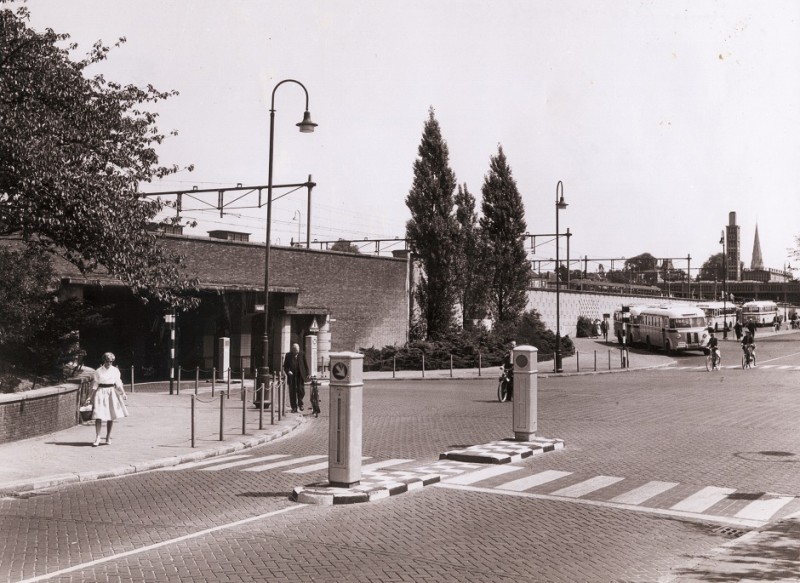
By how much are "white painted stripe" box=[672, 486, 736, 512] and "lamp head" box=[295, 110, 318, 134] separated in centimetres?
1607

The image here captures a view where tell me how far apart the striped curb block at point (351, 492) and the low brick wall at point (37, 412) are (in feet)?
23.7

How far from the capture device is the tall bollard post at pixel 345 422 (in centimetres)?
1063

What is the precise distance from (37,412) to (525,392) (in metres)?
9.10

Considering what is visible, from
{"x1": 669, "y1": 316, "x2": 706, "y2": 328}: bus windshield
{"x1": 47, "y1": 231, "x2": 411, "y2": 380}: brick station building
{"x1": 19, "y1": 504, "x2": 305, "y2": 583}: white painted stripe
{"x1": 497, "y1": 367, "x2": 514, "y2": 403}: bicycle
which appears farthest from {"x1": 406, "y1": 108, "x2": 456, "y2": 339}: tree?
{"x1": 19, "y1": 504, "x2": 305, "y2": 583}: white painted stripe

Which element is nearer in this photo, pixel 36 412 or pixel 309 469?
pixel 309 469

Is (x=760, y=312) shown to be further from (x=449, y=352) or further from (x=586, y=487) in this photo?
(x=586, y=487)

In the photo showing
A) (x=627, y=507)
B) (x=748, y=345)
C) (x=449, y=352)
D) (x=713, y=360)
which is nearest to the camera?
(x=627, y=507)

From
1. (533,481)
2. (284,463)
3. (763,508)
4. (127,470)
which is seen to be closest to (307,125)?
(284,463)

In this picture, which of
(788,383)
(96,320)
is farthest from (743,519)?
(788,383)

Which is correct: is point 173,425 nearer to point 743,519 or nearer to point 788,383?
point 743,519

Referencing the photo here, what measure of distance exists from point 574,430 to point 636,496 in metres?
7.04

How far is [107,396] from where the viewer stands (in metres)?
15.2

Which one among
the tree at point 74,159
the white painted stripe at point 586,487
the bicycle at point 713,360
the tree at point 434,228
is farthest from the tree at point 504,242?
the white painted stripe at point 586,487

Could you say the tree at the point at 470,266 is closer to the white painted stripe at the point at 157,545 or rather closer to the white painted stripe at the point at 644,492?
the white painted stripe at the point at 644,492
